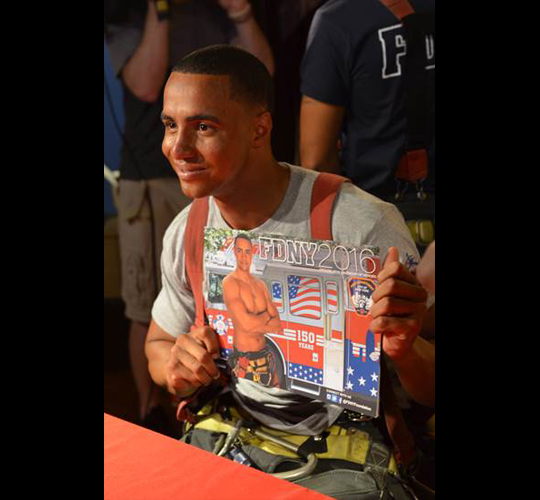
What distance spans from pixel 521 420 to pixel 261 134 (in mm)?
1049

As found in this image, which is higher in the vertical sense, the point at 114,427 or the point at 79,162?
the point at 79,162

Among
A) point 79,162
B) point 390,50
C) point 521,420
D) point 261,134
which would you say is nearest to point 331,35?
point 390,50

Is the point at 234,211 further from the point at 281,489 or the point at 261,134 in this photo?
the point at 281,489

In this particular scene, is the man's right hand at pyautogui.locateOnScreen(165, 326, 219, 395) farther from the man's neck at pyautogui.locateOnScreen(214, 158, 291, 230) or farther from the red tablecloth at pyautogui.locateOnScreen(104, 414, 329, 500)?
the man's neck at pyautogui.locateOnScreen(214, 158, 291, 230)

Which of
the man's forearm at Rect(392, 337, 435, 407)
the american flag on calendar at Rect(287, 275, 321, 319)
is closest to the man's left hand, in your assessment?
the man's forearm at Rect(392, 337, 435, 407)

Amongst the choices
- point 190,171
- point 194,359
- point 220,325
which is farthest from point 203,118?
point 194,359

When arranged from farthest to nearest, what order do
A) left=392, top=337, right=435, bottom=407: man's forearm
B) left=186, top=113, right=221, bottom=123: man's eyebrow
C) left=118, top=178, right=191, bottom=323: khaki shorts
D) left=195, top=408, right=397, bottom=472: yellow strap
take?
left=118, top=178, right=191, bottom=323: khaki shorts → left=186, top=113, right=221, bottom=123: man's eyebrow → left=195, top=408, right=397, bottom=472: yellow strap → left=392, top=337, right=435, bottom=407: man's forearm

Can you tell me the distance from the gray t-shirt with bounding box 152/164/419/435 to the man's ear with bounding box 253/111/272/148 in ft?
0.38

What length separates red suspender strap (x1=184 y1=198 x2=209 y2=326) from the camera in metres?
1.92

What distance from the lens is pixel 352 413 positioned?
5.46 ft

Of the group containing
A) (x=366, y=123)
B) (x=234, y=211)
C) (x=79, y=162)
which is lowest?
(x=234, y=211)

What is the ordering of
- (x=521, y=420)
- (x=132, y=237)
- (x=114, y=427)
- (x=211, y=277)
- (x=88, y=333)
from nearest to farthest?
(x=521, y=420)
(x=88, y=333)
(x=114, y=427)
(x=211, y=277)
(x=132, y=237)

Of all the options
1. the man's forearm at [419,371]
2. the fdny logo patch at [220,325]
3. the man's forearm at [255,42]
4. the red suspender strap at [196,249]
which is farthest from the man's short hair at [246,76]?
the man's forearm at [419,371]

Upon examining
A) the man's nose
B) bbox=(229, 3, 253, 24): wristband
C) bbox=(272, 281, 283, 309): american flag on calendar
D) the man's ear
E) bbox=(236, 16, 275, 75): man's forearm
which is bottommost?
bbox=(272, 281, 283, 309): american flag on calendar
